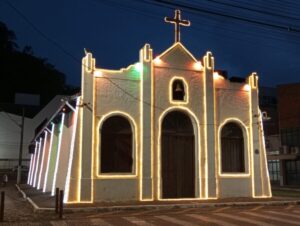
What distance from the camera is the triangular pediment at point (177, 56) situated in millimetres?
22688

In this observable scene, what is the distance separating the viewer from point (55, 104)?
69125 mm

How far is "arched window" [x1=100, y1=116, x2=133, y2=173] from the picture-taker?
20766 millimetres

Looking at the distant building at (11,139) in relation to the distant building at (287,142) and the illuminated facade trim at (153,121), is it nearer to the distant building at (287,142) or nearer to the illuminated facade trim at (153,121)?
the distant building at (287,142)

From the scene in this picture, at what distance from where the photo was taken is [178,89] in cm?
2253

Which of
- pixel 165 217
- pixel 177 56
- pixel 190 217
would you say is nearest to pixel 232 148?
pixel 177 56

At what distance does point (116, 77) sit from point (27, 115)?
5182 cm

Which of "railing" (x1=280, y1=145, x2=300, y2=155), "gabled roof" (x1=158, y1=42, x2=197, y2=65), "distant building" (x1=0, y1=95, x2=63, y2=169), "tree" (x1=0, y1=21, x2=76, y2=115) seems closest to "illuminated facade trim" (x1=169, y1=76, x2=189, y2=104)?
"gabled roof" (x1=158, y1=42, x2=197, y2=65)

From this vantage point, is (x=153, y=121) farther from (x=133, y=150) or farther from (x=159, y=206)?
(x=159, y=206)

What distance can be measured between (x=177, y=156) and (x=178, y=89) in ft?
10.7

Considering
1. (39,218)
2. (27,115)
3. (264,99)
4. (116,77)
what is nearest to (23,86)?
(27,115)

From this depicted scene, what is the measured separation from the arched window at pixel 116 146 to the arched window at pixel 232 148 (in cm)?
511

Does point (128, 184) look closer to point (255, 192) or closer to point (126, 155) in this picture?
point (126, 155)

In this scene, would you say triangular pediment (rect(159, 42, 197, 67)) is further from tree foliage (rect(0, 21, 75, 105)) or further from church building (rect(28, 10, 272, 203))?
tree foliage (rect(0, 21, 75, 105))

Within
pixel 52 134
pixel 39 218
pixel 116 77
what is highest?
pixel 116 77
